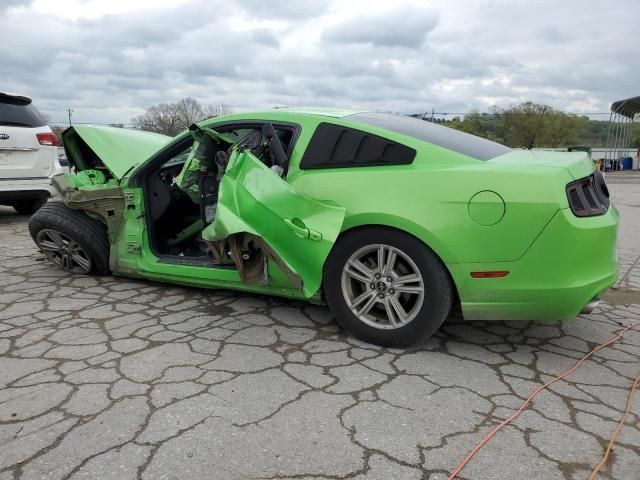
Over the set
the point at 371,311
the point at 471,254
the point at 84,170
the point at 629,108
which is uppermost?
the point at 629,108

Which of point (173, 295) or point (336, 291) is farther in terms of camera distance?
point (173, 295)

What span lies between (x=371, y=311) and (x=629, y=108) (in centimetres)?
3261

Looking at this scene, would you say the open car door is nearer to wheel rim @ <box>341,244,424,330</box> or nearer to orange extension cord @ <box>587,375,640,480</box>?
wheel rim @ <box>341,244,424,330</box>

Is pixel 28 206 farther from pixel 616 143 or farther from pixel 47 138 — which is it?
pixel 616 143

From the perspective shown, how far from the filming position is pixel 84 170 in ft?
15.3

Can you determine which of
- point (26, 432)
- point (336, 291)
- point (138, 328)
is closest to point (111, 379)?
point (26, 432)

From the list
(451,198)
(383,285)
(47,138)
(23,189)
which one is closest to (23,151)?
(47,138)

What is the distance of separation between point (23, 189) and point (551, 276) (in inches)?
280

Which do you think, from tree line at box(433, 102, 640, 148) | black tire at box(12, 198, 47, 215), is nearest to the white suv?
black tire at box(12, 198, 47, 215)

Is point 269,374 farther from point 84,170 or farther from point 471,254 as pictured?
point 84,170

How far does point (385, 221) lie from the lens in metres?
3.03

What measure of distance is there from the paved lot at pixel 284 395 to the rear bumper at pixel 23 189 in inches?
153

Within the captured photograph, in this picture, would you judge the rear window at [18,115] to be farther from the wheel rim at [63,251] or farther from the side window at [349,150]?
the side window at [349,150]

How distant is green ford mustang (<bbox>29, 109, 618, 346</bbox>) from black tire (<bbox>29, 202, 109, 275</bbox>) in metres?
0.47
